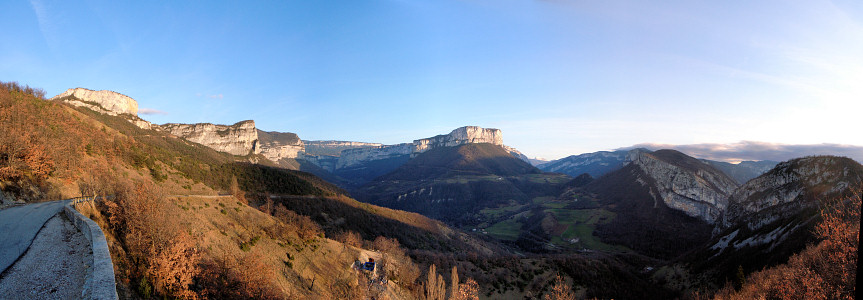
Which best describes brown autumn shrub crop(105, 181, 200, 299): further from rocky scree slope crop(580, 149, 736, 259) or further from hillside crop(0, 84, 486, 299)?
rocky scree slope crop(580, 149, 736, 259)

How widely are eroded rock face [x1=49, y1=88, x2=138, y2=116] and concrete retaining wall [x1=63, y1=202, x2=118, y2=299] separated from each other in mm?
209829

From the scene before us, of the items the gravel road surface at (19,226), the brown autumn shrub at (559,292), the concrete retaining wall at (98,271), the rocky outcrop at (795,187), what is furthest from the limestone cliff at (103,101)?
the rocky outcrop at (795,187)

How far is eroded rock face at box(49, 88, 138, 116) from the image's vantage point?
162125mm

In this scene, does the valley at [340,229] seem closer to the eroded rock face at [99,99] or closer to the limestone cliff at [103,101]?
the limestone cliff at [103,101]

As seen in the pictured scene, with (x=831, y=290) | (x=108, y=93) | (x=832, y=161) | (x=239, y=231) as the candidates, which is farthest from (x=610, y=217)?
(x=108, y=93)

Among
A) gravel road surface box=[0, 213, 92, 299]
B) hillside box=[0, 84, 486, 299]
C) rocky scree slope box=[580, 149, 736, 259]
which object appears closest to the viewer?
gravel road surface box=[0, 213, 92, 299]

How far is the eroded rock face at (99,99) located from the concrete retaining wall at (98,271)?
210 metres

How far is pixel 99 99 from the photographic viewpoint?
7190 inches

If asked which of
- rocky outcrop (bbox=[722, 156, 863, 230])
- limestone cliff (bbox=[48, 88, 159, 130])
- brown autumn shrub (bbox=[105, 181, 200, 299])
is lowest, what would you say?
rocky outcrop (bbox=[722, 156, 863, 230])

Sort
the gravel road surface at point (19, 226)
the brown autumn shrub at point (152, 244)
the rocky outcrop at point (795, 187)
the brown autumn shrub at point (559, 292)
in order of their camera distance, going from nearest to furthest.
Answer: the gravel road surface at point (19, 226) → the brown autumn shrub at point (152, 244) → the brown autumn shrub at point (559, 292) → the rocky outcrop at point (795, 187)

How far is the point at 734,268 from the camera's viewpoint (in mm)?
69062

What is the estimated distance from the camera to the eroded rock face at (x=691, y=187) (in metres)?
139

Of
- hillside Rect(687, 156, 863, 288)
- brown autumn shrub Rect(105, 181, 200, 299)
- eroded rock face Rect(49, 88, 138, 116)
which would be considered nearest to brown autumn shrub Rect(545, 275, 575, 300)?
hillside Rect(687, 156, 863, 288)

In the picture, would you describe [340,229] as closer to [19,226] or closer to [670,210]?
[19,226]
